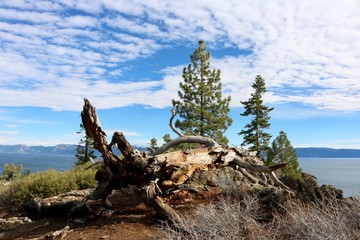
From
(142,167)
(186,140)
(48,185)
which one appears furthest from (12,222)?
(186,140)

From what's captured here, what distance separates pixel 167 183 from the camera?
8.42 meters

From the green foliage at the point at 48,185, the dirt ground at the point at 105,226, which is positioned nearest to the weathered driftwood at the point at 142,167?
the dirt ground at the point at 105,226

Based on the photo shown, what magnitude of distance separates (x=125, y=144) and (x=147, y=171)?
2.78 ft

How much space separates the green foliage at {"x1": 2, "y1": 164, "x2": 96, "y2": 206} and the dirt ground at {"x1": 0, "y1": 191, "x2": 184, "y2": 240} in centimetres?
175

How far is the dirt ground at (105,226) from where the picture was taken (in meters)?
6.99

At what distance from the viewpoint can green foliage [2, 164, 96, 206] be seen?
1161 cm

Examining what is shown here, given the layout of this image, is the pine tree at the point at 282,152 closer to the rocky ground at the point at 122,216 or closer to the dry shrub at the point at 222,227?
Answer: the rocky ground at the point at 122,216

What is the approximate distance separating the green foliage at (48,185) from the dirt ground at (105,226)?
175 centimetres

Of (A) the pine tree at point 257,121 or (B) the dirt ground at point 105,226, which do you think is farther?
(A) the pine tree at point 257,121

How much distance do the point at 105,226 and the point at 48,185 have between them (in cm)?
526

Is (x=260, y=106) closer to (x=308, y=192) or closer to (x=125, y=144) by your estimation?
(x=308, y=192)

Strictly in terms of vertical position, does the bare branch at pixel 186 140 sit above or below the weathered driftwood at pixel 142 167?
above

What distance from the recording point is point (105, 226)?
25.0 ft

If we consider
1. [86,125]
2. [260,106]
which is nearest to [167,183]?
[86,125]
